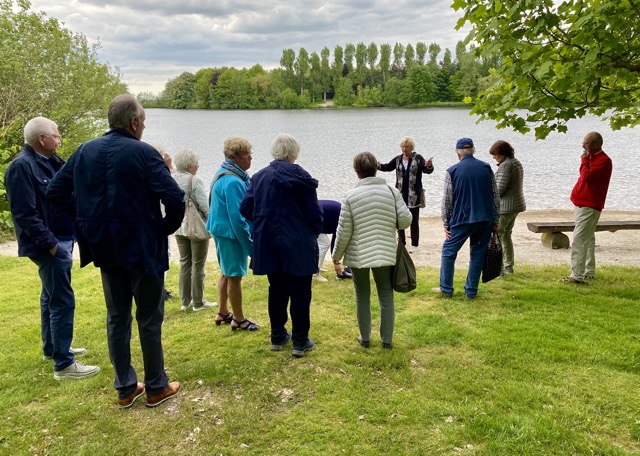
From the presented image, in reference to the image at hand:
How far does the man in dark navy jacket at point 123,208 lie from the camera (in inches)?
128

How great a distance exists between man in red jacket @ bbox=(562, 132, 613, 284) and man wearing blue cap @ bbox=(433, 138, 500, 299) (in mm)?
1608

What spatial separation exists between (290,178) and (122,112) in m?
1.48

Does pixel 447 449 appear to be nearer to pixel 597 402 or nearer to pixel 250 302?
pixel 597 402

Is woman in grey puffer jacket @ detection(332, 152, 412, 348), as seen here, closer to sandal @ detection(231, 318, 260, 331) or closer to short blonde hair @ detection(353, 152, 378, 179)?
short blonde hair @ detection(353, 152, 378, 179)

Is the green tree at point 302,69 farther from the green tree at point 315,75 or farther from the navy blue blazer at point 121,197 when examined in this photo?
the navy blue blazer at point 121,197

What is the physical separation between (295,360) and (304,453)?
1407 mm

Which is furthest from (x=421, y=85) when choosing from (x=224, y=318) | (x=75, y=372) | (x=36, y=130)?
(x=75, y=372)

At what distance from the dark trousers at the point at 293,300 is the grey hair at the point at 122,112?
1860 mm

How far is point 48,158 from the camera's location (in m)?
4.21

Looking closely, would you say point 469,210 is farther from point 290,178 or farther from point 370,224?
point 290,178

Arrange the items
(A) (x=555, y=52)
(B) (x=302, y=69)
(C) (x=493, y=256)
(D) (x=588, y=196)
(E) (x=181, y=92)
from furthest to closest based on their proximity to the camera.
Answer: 1. (E) (x=181, y=92)
2. (B) (x=302, y=69)
3. (D) (x=588, y=196)
4. (C) (x=493, y=256)
5. (A) (x=555, y=52)

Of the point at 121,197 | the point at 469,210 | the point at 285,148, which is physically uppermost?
the point at 285,148

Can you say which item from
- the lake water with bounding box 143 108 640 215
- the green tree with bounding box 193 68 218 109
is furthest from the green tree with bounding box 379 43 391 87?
the lake water with bounding box 143 108 640 215

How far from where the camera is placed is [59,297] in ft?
13.9
